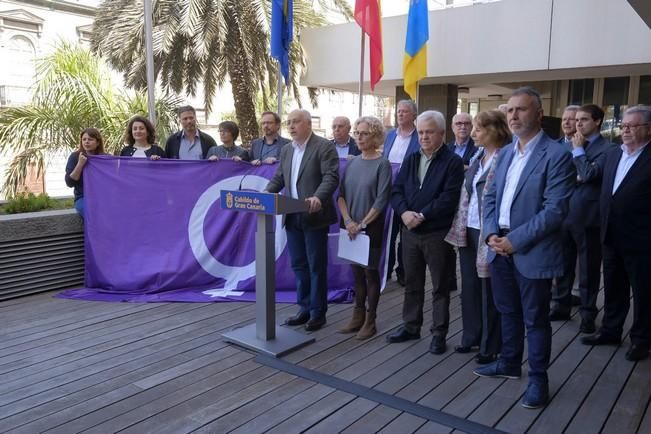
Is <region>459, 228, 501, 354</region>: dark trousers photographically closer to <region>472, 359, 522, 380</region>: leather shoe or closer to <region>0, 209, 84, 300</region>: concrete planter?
<region>472, 359, 522, 380</region>: leather shoe

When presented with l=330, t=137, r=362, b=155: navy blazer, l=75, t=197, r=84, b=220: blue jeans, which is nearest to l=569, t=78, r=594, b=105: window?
l=330, t=137, r=362, b=155: navy blazer

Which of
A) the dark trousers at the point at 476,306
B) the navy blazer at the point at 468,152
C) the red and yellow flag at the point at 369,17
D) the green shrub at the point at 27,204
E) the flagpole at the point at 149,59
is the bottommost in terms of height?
the dark trousers at the point at 476,306

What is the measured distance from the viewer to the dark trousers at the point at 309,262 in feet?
12.7

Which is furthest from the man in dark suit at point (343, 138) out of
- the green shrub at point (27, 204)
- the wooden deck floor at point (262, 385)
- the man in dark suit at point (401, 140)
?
the green shrub at point (27, 204)

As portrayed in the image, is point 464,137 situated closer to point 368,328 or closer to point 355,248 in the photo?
point 355,248

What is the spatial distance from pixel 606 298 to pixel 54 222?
4691 millimetres

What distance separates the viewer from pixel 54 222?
15.7ft

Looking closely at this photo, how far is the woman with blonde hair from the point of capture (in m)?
3.16

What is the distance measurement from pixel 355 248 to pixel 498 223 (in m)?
1.14

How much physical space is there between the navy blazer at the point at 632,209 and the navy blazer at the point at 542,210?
96 cm

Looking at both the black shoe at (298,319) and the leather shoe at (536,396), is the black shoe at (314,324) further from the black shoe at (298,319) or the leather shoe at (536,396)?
the leather shoe at (536,396)

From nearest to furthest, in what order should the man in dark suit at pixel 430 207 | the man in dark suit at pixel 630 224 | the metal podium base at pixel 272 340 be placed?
the man in dark suit at pixel 630 224, the man in dark suit at pixel 430 207, the metal podium base at pixel 272 340

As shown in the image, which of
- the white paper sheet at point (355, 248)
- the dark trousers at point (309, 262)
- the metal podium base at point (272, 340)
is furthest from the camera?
the dark trousers at point (309, 262)

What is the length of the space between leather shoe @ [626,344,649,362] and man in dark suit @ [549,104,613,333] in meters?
0.53
